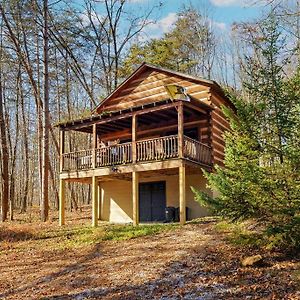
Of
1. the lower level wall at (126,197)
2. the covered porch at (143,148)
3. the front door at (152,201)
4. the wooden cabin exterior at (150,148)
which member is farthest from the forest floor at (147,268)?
the front door at (152,201)

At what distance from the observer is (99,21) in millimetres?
28672

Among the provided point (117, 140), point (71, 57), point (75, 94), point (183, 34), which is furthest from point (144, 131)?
point (75, 94)

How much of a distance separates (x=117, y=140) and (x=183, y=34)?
14.8m

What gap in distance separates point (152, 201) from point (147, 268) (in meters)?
10.0

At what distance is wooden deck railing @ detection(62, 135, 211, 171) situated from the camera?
1513cm

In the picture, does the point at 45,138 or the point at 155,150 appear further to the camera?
the point at 45,138

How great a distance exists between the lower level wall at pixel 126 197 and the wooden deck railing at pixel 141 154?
1576mm

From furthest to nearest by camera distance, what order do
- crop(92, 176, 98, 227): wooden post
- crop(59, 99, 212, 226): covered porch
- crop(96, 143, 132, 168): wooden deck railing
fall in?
crop(92, 176, 98, 227): wooden post
crop(96, 143, 132, 168): wooden deck railing
crop(59, 99, 212, 226): covered porch

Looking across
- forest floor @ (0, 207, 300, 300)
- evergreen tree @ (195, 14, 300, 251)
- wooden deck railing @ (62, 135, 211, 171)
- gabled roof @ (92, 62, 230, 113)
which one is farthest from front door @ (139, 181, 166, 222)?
evergreen tree @ (195, 14, 300, 251)

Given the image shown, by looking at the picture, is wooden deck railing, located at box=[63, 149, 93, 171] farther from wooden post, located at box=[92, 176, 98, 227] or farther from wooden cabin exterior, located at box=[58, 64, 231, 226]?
wooden post, located at box=[92, 176, 98, 227]

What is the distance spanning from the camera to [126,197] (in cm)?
1953

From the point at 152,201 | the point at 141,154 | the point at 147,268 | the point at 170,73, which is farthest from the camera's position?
the point at 170,73

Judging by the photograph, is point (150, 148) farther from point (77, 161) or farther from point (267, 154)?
point (267, 154)

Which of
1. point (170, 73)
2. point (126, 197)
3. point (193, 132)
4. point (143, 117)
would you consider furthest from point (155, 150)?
point (170, 73)
